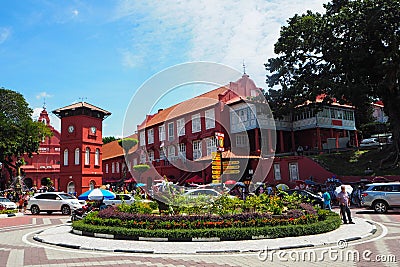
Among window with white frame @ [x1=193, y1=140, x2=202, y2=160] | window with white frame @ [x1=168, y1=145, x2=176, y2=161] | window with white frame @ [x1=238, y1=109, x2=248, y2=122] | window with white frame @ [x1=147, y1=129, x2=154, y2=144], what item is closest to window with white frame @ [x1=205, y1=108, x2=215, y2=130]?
window with white frame @ [x1=193, y1=140, x2=202, y2=160]

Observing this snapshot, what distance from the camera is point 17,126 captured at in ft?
155

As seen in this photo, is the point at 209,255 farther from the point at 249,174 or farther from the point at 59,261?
the point at 249,174

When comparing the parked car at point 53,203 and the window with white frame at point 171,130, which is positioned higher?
the window with white frame at point 171,130

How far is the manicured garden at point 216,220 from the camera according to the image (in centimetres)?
1133

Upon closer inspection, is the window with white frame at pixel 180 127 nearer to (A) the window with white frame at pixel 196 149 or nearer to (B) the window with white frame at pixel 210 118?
(A) the window with white frame at pixel 196 149

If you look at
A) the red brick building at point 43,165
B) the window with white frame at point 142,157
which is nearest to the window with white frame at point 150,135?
the window with white frame at point 142,157

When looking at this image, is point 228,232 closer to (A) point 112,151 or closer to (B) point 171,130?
(B) point 171,130

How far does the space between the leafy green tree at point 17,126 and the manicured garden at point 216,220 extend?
120ft

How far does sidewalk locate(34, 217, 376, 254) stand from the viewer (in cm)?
977

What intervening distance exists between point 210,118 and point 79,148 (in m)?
16.0

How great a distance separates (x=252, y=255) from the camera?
906 cm

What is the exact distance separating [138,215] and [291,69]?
24.6 m

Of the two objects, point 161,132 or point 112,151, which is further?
point 112,151

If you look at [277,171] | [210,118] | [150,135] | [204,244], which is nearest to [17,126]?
[150,135]
